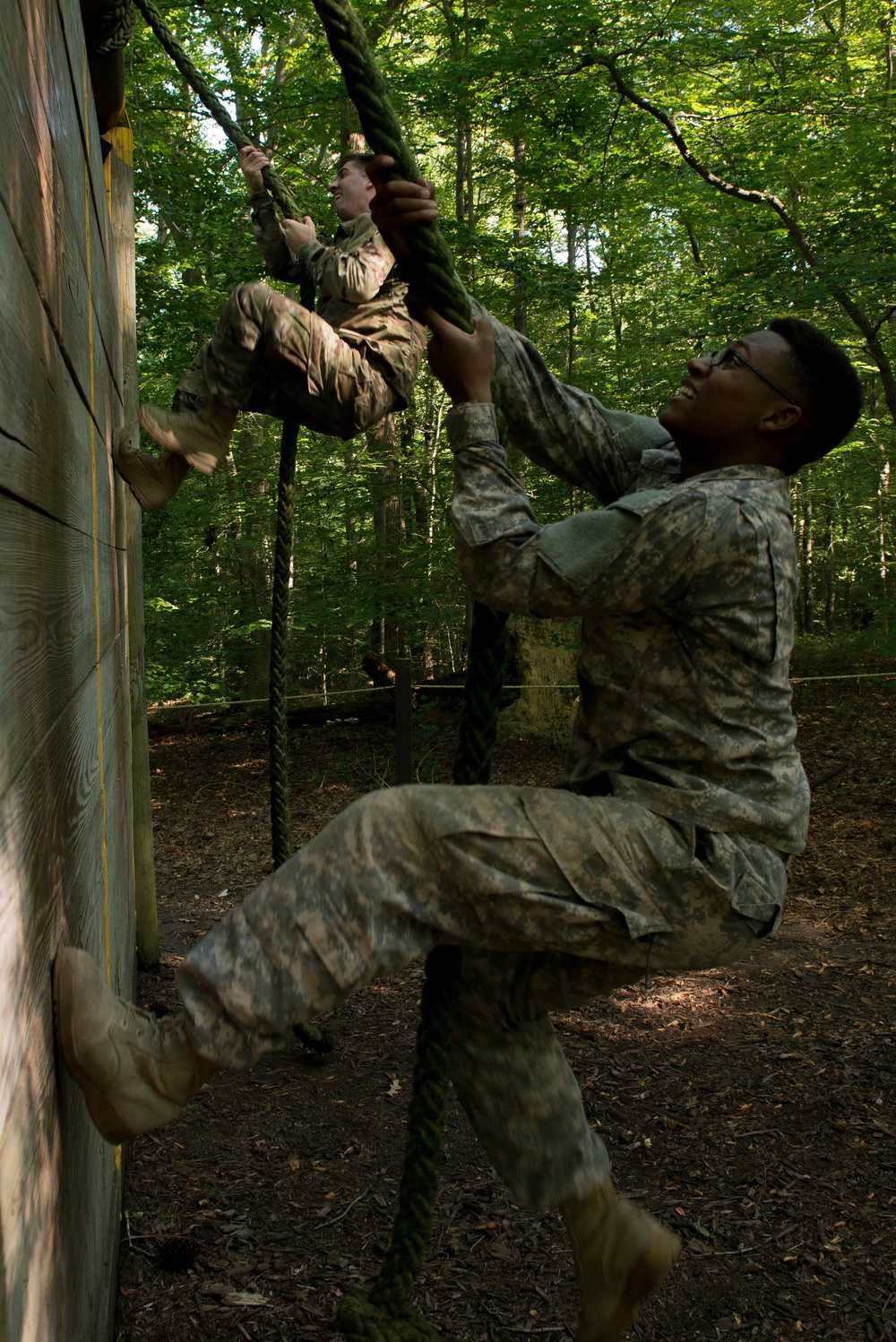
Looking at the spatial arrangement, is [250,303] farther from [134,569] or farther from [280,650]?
[134,569]

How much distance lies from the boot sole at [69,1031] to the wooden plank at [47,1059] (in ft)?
0.11

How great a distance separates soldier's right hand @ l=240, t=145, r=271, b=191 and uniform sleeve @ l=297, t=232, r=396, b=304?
0.87 ft

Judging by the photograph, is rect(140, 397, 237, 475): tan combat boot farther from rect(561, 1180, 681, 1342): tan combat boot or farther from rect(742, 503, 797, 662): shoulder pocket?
rect(561, 1180, 681, 1342): tan combat boot

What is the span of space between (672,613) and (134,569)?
12.1 ft

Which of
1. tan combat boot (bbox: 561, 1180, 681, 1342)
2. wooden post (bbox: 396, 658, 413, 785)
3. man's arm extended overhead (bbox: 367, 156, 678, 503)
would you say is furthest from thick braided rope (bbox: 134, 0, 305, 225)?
wooden post (bbox: 396, 658, 413, 785)

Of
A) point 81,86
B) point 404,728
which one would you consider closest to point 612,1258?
point 81,86

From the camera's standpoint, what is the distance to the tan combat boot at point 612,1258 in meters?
2.09

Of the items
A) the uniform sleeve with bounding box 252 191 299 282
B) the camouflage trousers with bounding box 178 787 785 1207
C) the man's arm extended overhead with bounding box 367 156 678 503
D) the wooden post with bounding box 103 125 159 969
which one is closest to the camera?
the camouflage trousers with bounding box 178 787 785 1207

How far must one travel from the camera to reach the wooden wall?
3.64ft

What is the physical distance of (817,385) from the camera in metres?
2.25

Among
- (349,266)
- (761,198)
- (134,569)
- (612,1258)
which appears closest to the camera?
(612,1258)

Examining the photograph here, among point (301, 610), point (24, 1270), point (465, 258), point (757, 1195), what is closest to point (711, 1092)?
point (757, 1195)

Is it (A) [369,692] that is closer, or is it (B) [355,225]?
(B) [355,225]

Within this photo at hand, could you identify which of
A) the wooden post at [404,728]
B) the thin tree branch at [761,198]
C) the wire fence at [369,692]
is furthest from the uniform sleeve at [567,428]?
the wire fence at [369,692]
